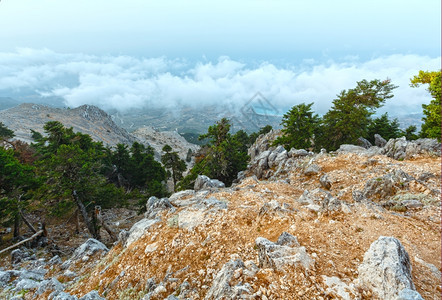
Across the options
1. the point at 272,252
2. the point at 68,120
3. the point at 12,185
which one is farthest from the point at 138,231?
the point at 68,120

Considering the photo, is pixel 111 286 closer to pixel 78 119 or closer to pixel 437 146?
pixel 437 146

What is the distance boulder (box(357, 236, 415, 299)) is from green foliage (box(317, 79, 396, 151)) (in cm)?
3273

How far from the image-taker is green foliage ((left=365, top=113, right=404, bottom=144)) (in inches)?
1900

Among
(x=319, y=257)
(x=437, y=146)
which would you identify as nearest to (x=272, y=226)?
(x=319, y=257)

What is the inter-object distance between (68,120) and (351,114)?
423 feet

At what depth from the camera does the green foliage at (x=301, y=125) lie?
37.4 metres

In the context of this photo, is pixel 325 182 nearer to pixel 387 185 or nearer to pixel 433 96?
pixel 387 185

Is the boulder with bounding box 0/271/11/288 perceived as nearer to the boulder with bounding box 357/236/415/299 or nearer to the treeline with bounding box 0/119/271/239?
the treeline with bounding box 0/119/271/239

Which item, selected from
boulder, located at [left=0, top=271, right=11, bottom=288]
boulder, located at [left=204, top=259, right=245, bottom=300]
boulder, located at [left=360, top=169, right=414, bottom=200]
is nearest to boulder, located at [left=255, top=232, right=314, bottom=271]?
boulder, located at [left=204, top=259, right=245, bottom=300]

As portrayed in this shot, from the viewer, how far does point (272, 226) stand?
1080cm

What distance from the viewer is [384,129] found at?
48750 mm

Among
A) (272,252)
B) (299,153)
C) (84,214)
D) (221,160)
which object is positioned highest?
(272,252)

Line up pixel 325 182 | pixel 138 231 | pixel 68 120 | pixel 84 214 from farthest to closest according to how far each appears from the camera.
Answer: pixel 68 120
pixel 84 214
pixel 325 182
pixel 138 231

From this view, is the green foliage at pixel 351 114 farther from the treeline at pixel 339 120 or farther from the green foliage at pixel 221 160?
the green foliage at pixel 221 160
